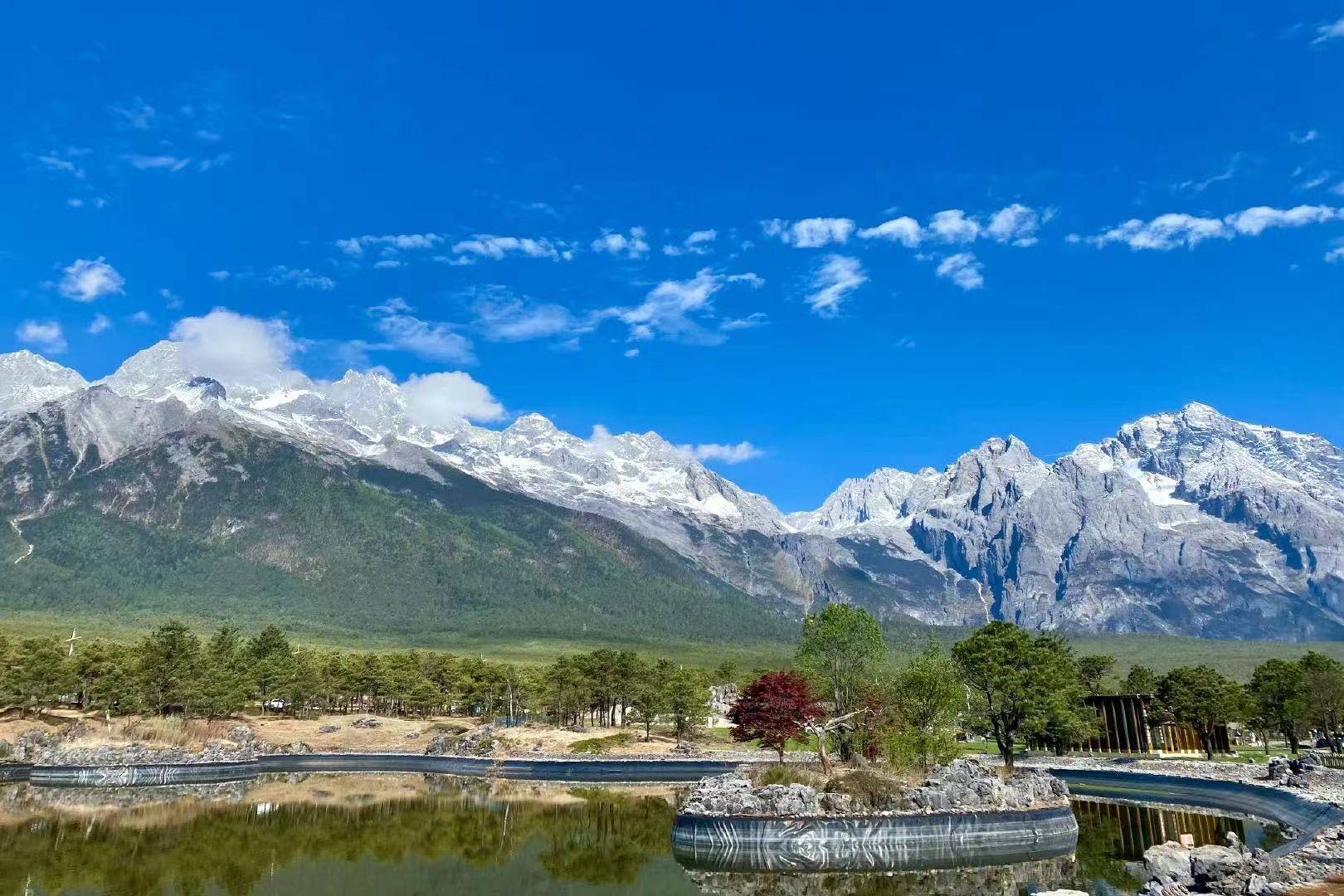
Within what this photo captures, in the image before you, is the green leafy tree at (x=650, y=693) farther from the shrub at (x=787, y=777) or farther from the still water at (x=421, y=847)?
the shrub at (x=787, y=777)

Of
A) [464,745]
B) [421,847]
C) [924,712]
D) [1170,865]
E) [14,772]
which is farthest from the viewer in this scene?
[464,745]

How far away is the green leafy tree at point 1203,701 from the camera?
93.6m

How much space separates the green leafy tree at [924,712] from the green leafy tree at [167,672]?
82.1m

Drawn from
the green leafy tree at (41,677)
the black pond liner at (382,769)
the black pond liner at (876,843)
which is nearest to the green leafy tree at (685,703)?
the black pond liner at (382,769)

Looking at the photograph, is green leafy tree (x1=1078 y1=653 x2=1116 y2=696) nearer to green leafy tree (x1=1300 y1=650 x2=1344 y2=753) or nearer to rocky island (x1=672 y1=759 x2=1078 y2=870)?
green leafy tree (x1=1300 y1=650 x2=1344 y2=753)

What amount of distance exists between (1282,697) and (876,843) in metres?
79.4

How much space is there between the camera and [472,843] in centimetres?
5012

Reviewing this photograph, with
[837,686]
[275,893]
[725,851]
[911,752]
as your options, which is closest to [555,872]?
[725,851]

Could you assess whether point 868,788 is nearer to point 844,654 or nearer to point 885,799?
point 885,799

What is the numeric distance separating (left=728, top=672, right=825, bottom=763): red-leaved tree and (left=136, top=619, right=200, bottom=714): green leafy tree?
6570cm

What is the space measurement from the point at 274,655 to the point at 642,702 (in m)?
54.8

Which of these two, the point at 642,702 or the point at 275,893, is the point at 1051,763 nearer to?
the point at 642,702

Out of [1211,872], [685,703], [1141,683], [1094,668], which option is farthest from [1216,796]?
[685,703]

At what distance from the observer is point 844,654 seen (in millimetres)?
71812
